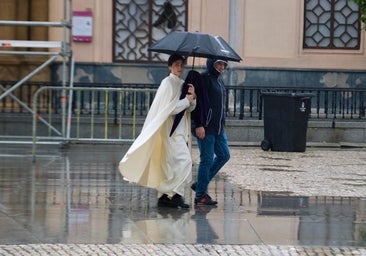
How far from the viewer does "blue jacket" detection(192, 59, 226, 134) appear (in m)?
9.60

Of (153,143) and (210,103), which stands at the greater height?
(210,103)

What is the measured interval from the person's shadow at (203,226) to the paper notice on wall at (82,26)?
36.9ft

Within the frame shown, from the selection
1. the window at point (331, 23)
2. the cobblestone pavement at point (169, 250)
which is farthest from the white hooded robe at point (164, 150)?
the window at point (331, 23)

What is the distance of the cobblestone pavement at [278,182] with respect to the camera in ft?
24.8

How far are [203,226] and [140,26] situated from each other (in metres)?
12.7

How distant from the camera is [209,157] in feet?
32.1

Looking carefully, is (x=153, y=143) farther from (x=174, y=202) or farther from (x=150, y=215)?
(x=150, y=215)

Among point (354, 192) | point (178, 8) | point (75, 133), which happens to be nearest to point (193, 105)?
point (354, 192)

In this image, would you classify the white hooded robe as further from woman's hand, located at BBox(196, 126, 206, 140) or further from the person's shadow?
the person's shadow

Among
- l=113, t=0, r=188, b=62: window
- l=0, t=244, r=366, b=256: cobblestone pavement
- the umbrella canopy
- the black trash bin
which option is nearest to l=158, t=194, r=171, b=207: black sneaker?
the umbrella canopy

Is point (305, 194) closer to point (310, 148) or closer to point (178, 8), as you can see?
point (310, 148)

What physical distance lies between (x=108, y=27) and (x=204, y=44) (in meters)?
11.3

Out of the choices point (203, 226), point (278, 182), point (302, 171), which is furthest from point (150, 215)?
point (302, 171)

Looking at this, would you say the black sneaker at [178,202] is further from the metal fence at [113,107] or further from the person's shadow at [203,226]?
the metal fence at [113,107]
